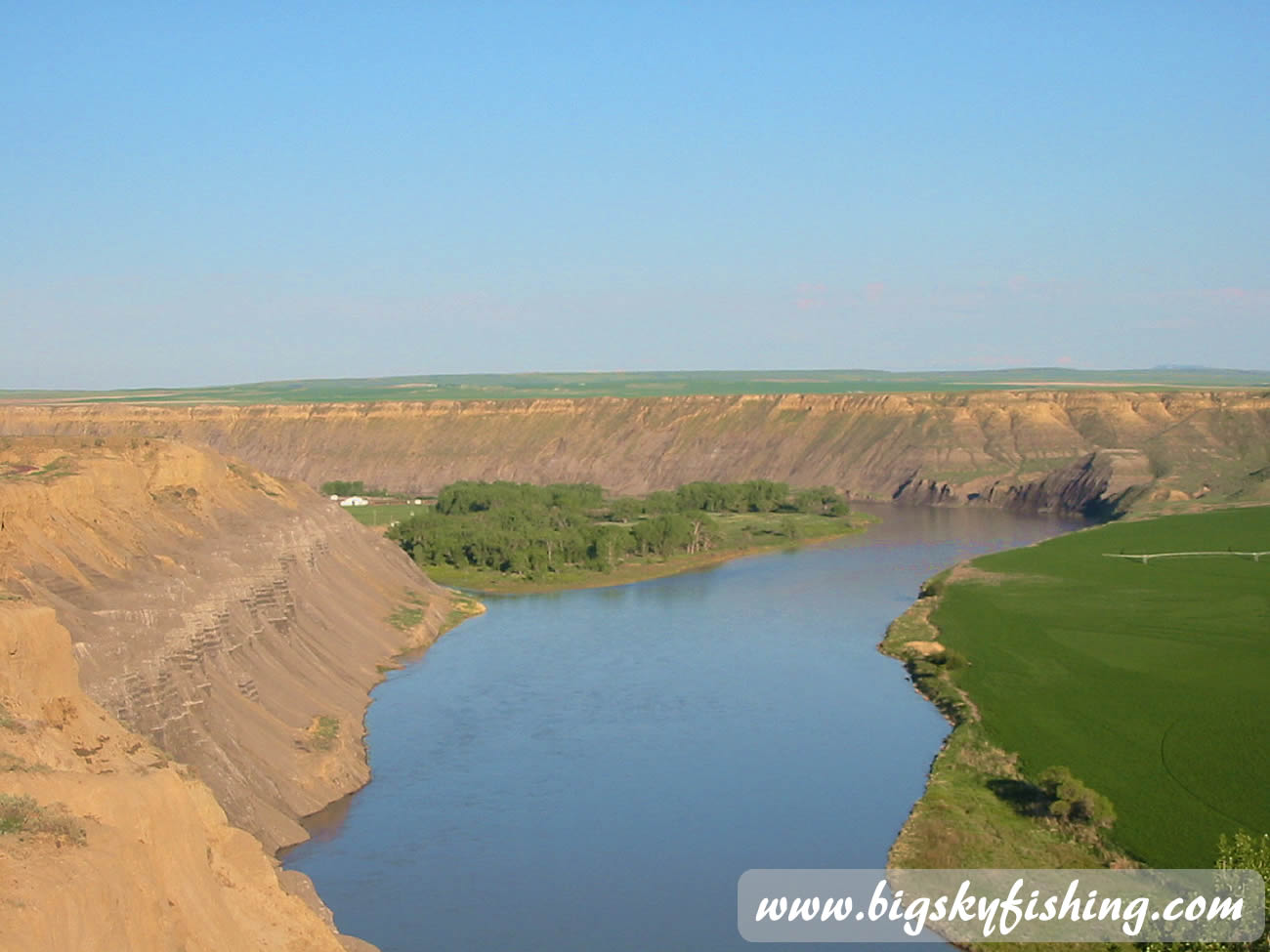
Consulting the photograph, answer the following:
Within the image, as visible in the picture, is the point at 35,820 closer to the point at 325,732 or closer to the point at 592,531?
the point at 325,732

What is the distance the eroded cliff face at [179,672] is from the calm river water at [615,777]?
1.75 m

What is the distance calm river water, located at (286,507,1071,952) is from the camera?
81.8 feet

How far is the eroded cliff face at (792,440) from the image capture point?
3723 inches

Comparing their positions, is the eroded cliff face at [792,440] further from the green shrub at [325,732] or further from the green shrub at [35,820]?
the green shrub at [35,820]

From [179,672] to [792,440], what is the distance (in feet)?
287

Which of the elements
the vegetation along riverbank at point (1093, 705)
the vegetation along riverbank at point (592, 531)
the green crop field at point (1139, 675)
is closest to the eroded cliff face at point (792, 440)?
the vegetation along riverbank at point (592, 531)

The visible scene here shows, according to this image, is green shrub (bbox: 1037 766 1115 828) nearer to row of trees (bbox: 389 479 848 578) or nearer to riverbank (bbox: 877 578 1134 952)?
riverbank (bbox: 877 578 1134 952)

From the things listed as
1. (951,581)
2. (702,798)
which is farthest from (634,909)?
(951,581)

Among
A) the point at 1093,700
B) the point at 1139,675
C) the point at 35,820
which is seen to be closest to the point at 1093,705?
the point at 1093,700

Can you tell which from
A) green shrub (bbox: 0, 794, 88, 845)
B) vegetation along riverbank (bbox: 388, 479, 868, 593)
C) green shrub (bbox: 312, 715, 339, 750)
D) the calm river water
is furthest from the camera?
vegetation along riverbank (bbox: 388, 479, 868, 593)

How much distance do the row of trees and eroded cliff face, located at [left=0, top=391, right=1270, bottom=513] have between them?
600 inches

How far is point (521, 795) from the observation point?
3078cm

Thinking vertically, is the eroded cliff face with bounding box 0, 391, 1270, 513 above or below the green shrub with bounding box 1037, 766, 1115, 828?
above

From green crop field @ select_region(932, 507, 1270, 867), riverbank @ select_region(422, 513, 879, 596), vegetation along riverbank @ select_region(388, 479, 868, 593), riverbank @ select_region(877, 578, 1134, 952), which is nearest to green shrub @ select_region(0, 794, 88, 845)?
riverbank @ select_region(877, 578, 1134, 952)
